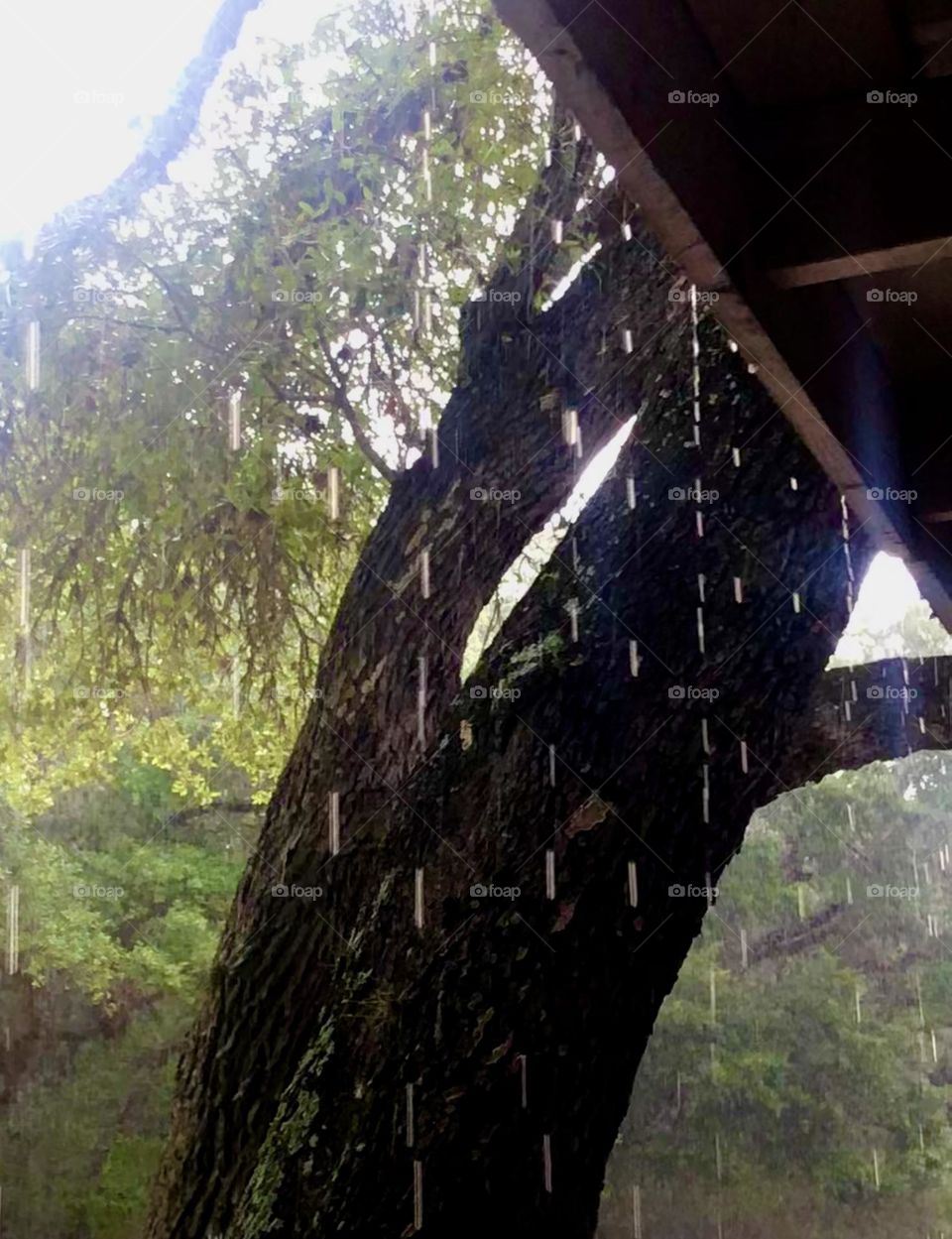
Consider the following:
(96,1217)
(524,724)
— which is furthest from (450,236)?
(96,1217)

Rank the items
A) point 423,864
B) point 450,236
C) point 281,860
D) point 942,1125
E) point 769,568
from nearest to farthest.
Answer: point 423,864 → point 769,568 → point 281,860 → point 450,236 → point 942,1125

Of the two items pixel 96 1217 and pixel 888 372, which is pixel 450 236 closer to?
pixel 888 372

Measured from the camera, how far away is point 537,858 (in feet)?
5.08

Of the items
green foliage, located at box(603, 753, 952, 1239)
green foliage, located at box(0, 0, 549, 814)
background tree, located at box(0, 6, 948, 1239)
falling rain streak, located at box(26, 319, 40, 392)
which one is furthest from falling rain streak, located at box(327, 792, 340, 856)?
green foliage, located at box(603, 753, 952, 1239)

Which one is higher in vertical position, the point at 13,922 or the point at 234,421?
the point at 234,421

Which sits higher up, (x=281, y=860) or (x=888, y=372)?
(x=888, y=372)

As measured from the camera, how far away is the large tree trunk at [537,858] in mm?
1389

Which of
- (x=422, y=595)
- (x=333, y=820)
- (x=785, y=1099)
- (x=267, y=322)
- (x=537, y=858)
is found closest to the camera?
(x=537, y=858)

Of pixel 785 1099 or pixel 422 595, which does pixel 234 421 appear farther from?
pixel 785 1099

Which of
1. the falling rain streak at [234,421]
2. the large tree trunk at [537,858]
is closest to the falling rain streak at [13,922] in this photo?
the falling rain streak at [234,421]

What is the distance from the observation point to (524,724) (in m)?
1.67

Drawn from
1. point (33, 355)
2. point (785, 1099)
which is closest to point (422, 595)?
point (33, 355)

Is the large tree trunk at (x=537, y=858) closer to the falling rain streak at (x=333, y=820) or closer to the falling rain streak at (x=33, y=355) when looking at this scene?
the falling rain streak at (x=333, y=820)

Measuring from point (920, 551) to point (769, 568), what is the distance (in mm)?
477
